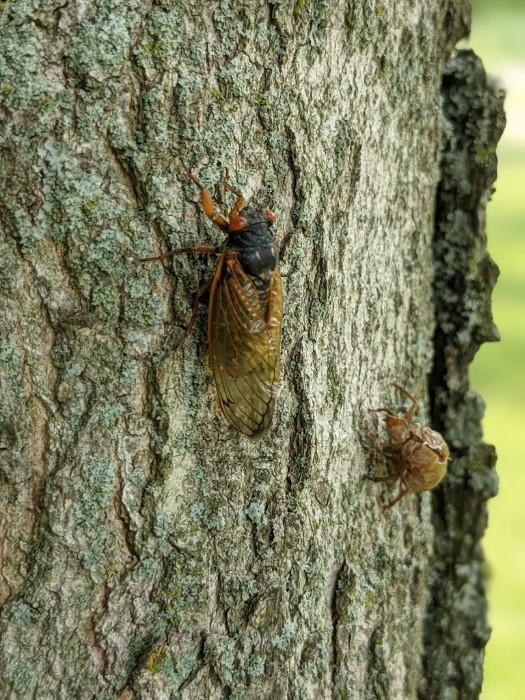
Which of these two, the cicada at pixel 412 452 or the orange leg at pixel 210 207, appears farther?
the cicada at pixel 412 452

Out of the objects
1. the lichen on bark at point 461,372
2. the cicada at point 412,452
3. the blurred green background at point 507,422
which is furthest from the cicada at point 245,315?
the blurred green background at point 507,422

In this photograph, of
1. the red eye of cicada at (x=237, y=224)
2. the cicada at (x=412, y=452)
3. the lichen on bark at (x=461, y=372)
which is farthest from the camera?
the lichen on bark at (x=461, y=372)

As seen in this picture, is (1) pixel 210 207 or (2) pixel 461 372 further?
Result: (2) pixel 461 372

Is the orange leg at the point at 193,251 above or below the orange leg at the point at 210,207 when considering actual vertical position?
below

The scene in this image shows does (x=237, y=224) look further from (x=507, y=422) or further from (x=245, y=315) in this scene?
(x=507, y=422)

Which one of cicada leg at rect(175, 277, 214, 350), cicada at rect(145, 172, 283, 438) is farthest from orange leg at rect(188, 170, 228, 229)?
cicada leg at rect(175, 277, 214, 350)

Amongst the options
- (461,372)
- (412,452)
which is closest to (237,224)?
(412,452)

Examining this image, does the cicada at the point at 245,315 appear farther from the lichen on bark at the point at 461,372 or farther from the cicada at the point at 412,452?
the lichen on bark at the point at 461,372
